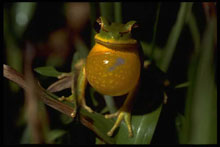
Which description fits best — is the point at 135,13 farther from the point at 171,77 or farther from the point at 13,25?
the point at 13,25


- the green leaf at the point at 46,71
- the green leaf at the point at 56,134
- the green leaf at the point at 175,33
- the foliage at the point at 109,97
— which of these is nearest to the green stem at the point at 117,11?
the foliage at the point at 109,97

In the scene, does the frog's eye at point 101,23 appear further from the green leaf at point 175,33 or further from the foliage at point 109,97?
the green leaf at point 175,33

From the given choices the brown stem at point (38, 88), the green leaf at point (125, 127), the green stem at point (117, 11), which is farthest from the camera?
the green stem at point (117, 11)

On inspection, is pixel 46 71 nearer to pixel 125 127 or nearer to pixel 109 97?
pixel 109 97

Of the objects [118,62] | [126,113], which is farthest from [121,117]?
[118,62]

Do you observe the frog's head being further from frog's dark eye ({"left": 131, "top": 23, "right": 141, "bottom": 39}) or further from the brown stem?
the brown stem

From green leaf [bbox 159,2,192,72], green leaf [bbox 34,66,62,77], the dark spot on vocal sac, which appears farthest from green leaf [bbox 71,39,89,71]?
green leaf [bbox 159,2,192,72]

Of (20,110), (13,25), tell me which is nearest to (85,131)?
(20,110)

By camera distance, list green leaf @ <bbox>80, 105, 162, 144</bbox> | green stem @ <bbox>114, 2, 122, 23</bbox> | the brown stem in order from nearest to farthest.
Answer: the brown stem < green leaf @ <bbox>80, 105, 162, 144</bbox> < green stem @ <bbox>114, 2, 122, 23</bbox>
